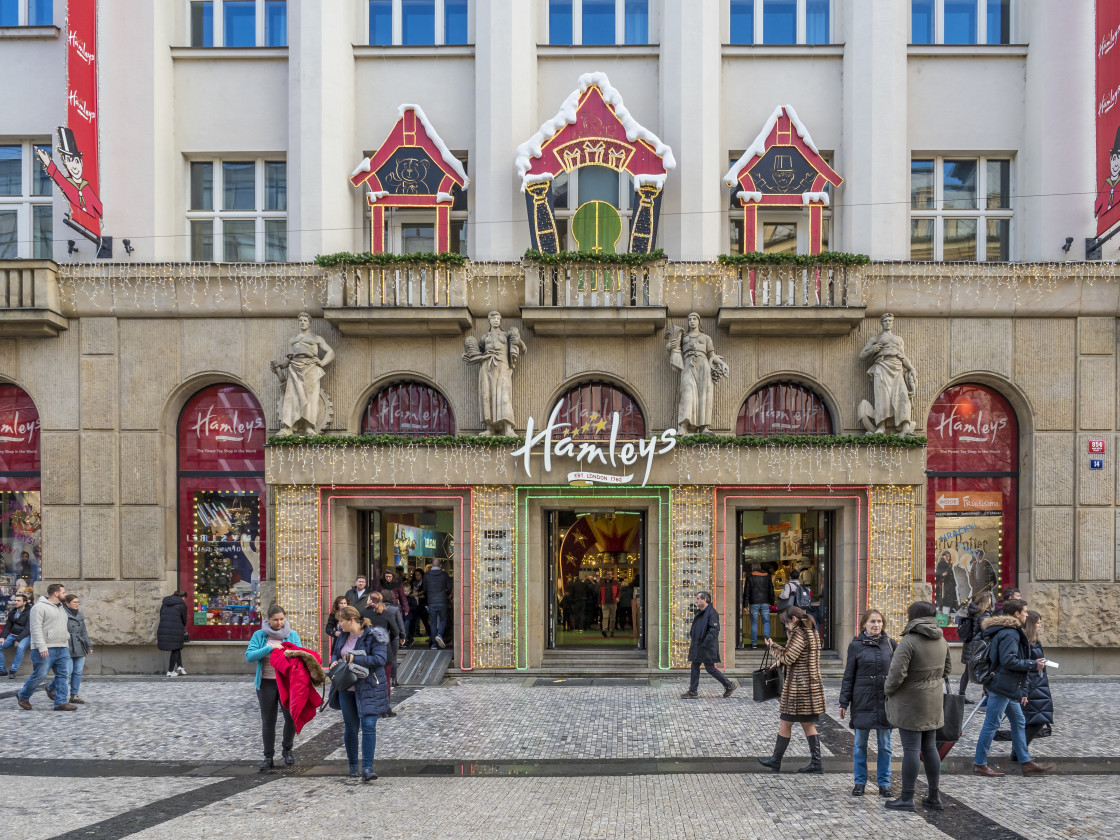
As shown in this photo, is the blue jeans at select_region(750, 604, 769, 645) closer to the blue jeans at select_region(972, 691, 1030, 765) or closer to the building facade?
the building facade

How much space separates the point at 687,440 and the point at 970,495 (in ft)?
18.7

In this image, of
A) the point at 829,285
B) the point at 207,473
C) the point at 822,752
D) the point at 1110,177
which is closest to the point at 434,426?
the point at 207,473

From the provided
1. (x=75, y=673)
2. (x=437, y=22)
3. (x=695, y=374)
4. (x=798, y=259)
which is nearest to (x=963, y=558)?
(x=695, y=374)

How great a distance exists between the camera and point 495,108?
17484 millimetres

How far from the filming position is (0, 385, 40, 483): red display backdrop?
57.7 feet

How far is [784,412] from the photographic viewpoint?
1742 centimetres

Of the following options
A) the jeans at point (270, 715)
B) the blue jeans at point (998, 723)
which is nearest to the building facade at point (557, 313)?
the blue jeans at point (998, 723)

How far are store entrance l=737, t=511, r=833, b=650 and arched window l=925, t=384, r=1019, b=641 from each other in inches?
77.5

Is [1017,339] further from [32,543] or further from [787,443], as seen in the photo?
[32,543]

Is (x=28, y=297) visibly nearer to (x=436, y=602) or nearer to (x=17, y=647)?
(x=17, y=647)

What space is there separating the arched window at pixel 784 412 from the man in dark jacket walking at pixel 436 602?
21.1 feet

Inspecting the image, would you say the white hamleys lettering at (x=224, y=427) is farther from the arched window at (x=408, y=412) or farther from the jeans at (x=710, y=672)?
the jeans at (x=710, y=672)

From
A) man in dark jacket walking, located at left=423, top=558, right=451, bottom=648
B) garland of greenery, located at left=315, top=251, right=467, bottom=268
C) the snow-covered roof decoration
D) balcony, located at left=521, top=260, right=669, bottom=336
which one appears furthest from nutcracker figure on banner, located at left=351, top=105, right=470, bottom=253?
man in dark jacket walking, located at left=423, top=558, right=451, bottom=648

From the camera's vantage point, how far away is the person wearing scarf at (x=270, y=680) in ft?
32.1
